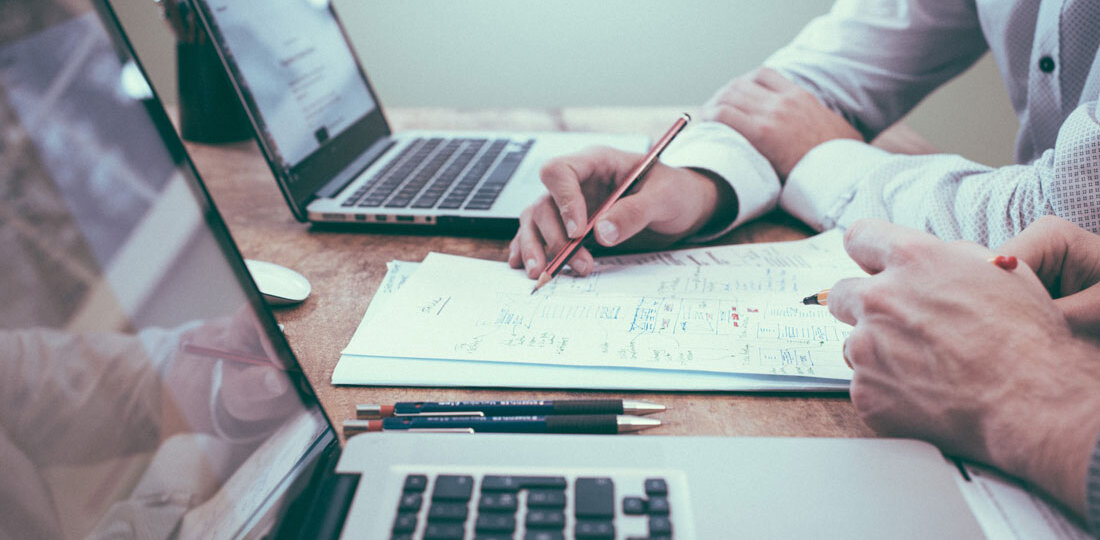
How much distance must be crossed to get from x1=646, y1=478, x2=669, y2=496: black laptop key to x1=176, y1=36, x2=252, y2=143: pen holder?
852 millimetres

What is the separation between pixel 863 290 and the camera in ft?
1.35

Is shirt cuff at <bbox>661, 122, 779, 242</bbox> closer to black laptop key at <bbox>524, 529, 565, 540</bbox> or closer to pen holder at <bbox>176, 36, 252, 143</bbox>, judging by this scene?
black laptop key at <bbox>524, 529, 565, 540</bbox>

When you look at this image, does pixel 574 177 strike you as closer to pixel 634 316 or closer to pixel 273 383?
pixel 634 316

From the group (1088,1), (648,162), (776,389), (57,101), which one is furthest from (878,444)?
(1088,1)

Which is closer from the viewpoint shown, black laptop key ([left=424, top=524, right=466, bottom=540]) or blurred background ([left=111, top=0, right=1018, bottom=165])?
black laptop key ([left=424, top=524, right=466, bottom=540])

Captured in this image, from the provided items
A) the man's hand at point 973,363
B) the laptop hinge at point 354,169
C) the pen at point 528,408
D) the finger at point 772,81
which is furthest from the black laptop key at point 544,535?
the finger at point 772,81

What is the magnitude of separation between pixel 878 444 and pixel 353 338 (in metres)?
0.38

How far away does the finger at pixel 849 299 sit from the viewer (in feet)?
1.36

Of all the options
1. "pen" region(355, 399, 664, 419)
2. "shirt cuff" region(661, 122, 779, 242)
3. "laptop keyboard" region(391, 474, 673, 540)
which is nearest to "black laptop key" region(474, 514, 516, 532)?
"laptop keyboard" region(391, 474, 673, 540)

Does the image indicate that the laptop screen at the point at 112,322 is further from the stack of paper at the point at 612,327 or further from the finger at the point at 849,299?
the finger at the point at 849,299

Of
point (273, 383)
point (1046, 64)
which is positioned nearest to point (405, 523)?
point (273, 383)

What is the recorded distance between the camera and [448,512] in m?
0.30

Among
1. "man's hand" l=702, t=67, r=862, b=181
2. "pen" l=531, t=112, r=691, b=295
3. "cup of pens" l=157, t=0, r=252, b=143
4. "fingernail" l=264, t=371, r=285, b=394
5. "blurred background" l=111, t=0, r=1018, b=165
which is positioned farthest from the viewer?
"blurred background" l=111, t=0, r=1018, b=165

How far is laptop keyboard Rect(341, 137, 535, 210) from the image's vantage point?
2.40ft
